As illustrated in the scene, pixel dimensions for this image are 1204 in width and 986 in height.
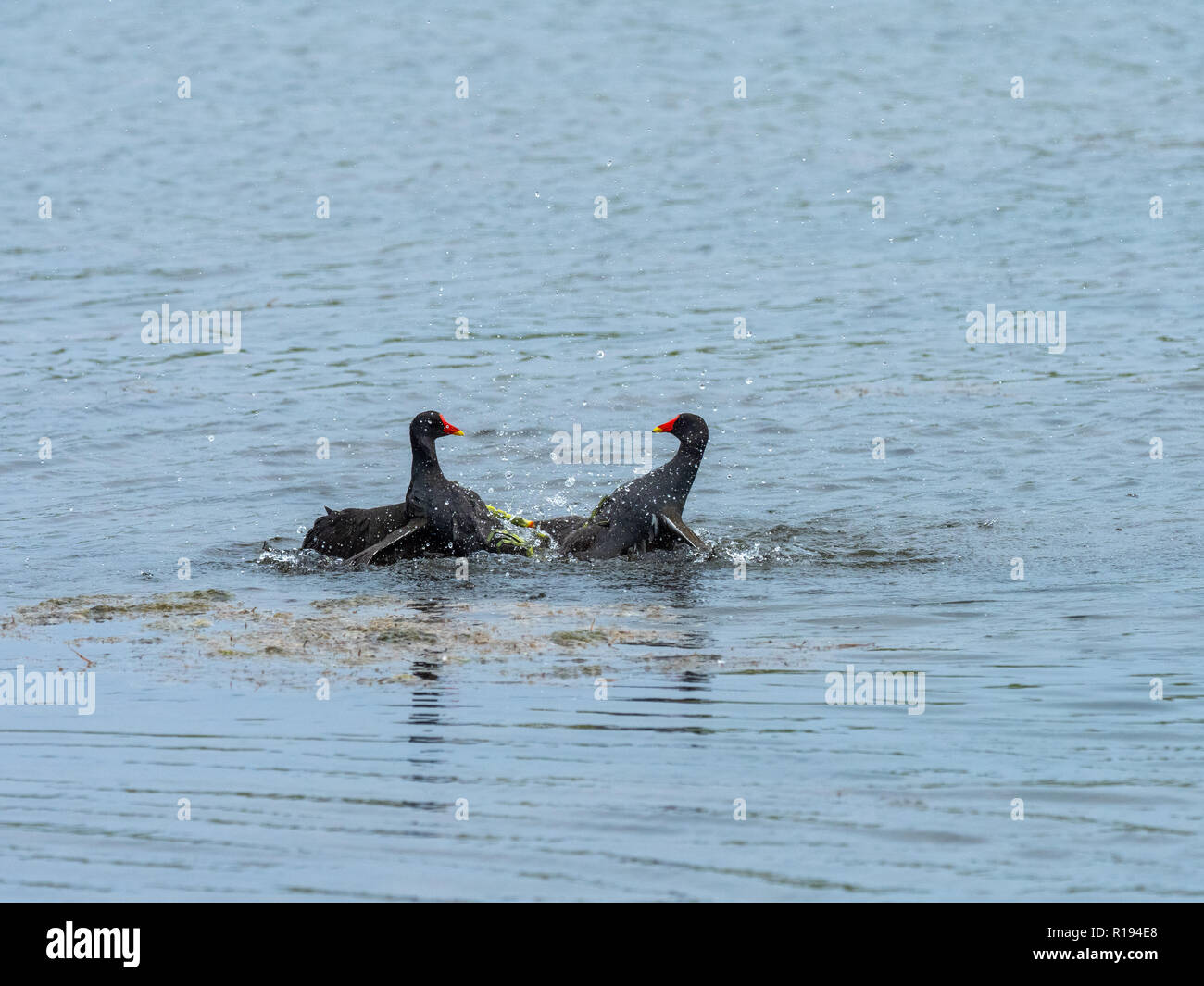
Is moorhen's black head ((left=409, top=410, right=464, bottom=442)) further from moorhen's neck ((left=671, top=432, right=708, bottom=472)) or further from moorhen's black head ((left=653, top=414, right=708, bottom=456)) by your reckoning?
moorhen's neck ((left=671, top=432, right=708, bottom=472))

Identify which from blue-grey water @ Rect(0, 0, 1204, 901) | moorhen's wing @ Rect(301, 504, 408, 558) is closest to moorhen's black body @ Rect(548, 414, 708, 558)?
blue-grey water @ Rect(0, 0, 1204, 901)

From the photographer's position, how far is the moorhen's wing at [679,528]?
48.3 feet

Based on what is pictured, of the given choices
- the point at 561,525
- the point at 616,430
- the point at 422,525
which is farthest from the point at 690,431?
the point at 616,430

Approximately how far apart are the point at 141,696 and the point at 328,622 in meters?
2.35

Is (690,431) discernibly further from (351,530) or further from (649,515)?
(351,530)

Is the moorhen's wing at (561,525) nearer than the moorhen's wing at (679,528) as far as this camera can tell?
No

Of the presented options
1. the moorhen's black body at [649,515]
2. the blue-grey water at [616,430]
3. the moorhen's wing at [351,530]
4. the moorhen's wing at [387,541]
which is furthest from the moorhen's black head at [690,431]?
the moorhen's wing at [351,530]

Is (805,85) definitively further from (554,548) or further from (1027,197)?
(554,548)

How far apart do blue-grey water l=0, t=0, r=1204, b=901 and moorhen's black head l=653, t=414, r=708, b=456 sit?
3.20 ft

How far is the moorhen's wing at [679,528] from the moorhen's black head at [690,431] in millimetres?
637

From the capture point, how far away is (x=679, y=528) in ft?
48.8

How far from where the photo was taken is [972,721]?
29.8ft

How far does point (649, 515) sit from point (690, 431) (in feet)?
3.05

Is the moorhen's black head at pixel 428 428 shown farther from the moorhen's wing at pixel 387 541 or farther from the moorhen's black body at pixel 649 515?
the moorhen's black body at pixel 649 515
